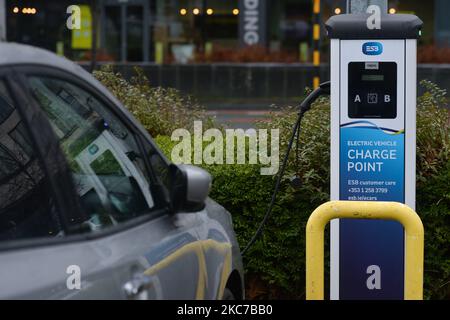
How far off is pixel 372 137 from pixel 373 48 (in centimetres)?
53

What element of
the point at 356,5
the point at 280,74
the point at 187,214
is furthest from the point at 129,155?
the point at 280,74

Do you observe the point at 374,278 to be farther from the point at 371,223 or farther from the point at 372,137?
the point at 372,137

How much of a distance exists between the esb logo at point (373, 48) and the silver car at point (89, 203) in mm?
1907

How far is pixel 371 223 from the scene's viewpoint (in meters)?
6.09

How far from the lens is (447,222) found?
662 centimetres

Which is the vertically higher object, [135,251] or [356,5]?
[356,5]

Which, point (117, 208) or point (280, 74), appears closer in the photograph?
point (117, 208)

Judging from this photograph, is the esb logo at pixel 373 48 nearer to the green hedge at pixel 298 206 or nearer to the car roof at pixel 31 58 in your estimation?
the green hedge at pixel 298 206

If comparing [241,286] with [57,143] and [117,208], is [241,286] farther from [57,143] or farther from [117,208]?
[57,143]

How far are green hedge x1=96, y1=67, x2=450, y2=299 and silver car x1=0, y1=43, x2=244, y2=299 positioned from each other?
7.29 feet

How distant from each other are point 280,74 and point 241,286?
70.8ft
